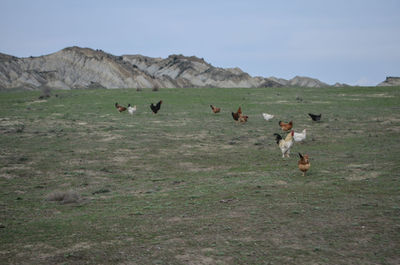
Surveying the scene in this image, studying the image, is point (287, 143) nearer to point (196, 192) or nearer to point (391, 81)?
point (196, 192)

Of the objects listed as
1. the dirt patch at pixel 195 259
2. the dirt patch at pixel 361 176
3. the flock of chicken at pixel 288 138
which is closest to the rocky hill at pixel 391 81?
the flock of chicken at pixel 288 138

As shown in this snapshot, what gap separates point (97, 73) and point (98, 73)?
1.00 feet

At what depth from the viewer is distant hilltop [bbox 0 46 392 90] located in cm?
11256

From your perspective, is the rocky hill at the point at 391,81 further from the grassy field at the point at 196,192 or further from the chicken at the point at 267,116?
the chicken at the point at 267,116

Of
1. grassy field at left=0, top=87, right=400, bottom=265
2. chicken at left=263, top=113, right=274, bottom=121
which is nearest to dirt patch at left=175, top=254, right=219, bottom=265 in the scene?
grassy field at left=0, top=87, right=400, bottom=265

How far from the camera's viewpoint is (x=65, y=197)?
12969 mm

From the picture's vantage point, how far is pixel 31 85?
4213 inches

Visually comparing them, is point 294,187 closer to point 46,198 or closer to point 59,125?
point 46,198

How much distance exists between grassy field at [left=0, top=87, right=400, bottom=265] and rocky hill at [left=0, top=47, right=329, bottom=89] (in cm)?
8364

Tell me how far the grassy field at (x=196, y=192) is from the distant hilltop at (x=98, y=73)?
2959 inches

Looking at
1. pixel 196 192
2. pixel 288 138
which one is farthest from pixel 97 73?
pixel 196 192

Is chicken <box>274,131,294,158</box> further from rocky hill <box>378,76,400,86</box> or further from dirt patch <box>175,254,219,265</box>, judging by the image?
rocky hill <box>378,76,400,86</box>

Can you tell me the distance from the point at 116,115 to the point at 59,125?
620 centimetres

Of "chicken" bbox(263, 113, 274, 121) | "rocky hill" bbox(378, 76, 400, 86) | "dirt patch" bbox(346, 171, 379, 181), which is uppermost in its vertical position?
"rocky hill" bbox(378, 76, 400, 86)
